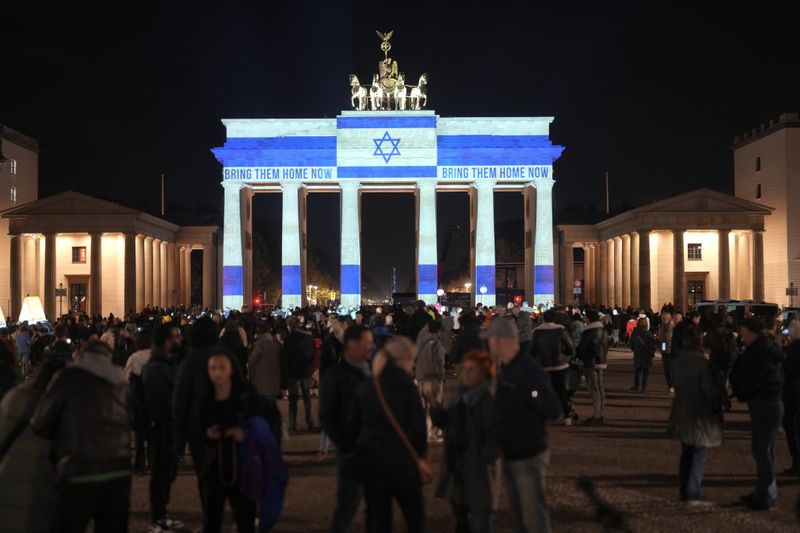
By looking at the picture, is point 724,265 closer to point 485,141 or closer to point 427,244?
point 485,141

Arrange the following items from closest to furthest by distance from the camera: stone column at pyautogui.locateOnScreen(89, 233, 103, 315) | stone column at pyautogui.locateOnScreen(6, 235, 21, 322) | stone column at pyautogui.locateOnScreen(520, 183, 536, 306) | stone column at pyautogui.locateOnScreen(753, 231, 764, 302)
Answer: stone column at pyautogui.locateOnScreen(6, 235, 21, 322) → stone column at pyautogui.locateOnScreen(89, 233, 103, 315) → stone column at pyautogui.locateOnScreen(753, 231, 764, 302) → stone column at pyautogui.locateOnScreen(520, 183, 536, 306)

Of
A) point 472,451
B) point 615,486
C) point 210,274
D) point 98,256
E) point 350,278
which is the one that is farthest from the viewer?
point 210,274

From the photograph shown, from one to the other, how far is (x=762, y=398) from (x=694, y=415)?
1.13 metres

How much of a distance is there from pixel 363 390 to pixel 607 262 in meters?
68.7

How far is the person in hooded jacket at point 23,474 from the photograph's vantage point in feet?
20.4

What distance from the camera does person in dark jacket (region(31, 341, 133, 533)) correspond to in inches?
240

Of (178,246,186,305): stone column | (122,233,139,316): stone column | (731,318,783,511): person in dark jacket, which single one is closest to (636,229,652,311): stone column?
(122,233,139,316): stone column

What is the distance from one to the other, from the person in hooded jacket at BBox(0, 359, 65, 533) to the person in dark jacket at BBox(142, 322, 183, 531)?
2.38 meters

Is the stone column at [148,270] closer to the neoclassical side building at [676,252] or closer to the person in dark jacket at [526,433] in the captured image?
the neoclassical side building at [676,252]

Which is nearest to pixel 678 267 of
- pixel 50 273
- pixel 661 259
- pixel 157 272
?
pixel 661 259

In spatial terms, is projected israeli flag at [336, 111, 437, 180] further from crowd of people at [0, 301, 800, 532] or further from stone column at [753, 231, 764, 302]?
crowd of people at [0, 301, 800, 532]

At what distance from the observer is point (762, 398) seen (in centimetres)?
983

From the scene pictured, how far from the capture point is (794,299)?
60375mm

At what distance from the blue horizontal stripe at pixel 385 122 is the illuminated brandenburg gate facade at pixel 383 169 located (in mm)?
72
